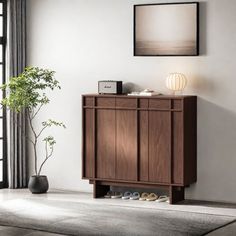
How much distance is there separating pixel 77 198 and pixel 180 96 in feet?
6.09

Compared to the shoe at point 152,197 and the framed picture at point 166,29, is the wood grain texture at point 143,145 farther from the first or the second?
the framed picture at point 166,29

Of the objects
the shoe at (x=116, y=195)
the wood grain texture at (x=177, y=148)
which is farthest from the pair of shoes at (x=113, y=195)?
the wood grain texture at (x=177, y=148)

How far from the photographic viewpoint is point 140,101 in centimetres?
905

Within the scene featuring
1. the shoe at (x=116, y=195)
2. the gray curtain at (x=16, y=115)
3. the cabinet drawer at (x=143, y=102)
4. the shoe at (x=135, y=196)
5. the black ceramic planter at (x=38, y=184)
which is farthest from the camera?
the gray curtain at (x=16, y=115)

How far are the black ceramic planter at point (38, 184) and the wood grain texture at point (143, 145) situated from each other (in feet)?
4.66

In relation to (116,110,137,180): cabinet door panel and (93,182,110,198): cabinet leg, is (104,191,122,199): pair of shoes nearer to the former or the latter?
(93,182,110,198): cabinet leg

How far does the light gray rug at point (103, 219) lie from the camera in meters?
7.39

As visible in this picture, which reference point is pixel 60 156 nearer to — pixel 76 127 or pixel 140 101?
pixel 76 127

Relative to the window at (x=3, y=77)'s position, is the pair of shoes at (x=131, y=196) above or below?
below

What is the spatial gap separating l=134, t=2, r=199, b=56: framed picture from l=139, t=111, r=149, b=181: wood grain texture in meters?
0.84

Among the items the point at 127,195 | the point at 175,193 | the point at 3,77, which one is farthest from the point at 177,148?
the point at 3,77

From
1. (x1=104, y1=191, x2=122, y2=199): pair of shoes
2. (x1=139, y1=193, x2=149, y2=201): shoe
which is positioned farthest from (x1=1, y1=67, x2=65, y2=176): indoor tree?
(x1=139, y1=193, x2=149, y2=201): shoe

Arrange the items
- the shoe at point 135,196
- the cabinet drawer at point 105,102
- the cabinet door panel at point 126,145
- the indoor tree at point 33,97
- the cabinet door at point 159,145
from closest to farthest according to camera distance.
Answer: the cabinet door at point 159,145 → the cabinet door panel at point 126,145 → the cabinet drawer at point 105,102 → the shoe at point 135,196 → the indoor tree at point 33,97

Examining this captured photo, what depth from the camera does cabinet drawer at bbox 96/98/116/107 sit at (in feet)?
30.3
